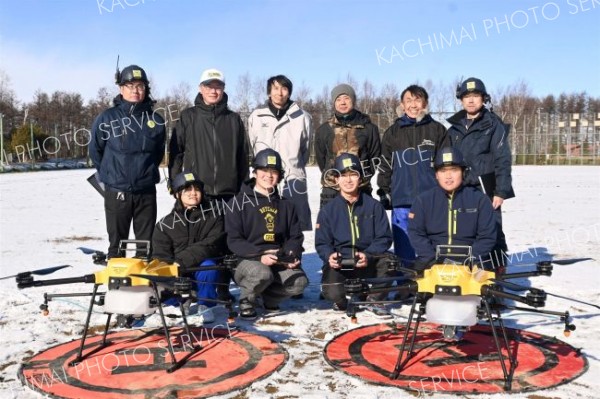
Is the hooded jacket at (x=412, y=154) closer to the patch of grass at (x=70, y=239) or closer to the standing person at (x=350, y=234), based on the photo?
the standing person at (x=350, y=234)

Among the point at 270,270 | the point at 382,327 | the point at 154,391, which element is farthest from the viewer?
the point at 270,270

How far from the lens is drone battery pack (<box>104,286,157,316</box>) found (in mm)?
3844

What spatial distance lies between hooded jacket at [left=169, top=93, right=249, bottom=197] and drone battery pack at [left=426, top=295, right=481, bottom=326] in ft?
9.14

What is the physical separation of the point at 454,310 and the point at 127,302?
7.39 feet

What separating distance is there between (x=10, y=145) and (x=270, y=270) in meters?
46.1

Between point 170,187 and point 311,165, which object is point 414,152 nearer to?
point 170,187

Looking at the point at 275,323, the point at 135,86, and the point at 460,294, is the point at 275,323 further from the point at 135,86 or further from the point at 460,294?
the point at 135,86

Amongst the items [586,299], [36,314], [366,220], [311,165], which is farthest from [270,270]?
[311,165]

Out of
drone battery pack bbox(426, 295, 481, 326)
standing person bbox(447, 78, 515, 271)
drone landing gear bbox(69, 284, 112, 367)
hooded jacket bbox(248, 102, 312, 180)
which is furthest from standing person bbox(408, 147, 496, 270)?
drone landing gear bbox(69, 284, 112, 367)

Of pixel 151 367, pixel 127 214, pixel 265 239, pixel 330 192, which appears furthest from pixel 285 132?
pixel 151 367

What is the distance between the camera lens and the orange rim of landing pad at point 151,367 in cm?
353

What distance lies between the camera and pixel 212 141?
5.68 m

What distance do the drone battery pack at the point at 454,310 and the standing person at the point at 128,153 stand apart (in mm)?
3222

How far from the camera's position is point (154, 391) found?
3490 millimetres
